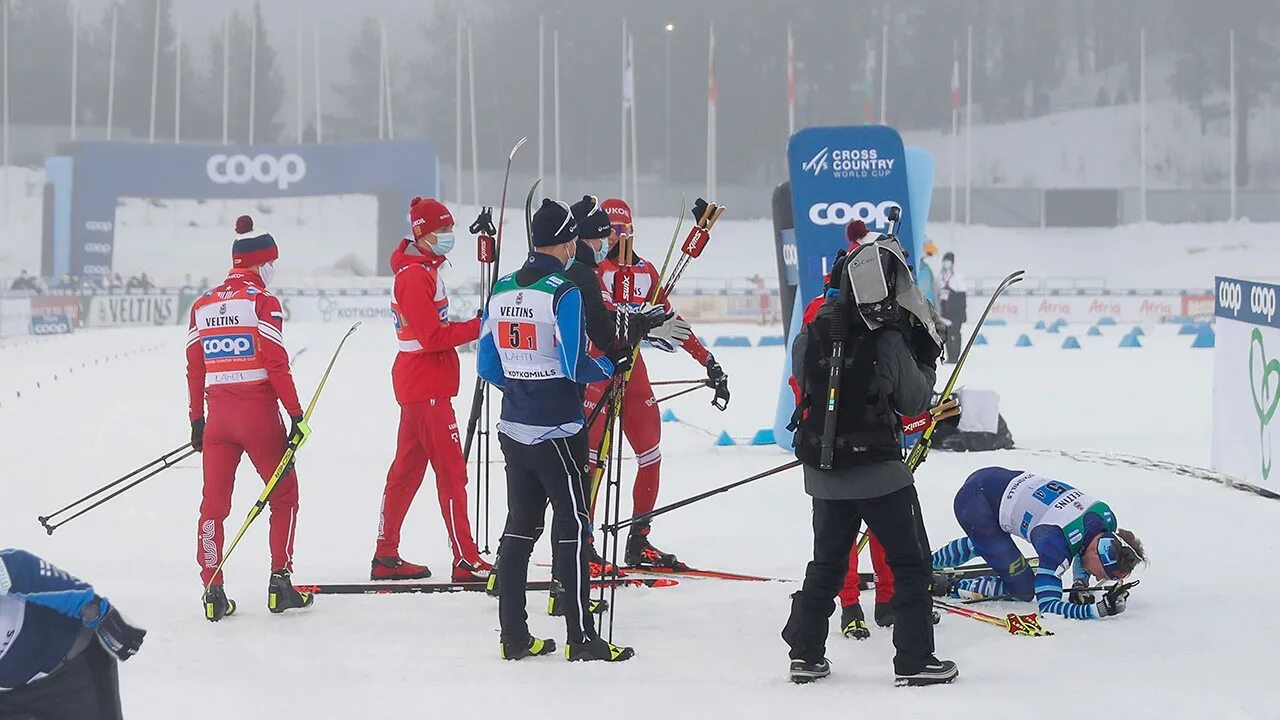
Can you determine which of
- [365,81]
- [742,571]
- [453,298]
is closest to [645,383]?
[742,571]

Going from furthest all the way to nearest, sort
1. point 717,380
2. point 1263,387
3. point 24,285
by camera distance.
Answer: point 24,285 → point 1263,387 → point 717,380

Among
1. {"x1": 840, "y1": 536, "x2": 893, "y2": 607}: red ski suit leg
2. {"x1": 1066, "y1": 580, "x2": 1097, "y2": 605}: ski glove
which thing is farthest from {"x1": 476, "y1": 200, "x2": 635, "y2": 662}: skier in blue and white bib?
{"x1": 1066, "y1": 580, "x2": 1097, "y2": 605}: ski glove

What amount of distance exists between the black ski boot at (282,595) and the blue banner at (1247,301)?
21.4ft

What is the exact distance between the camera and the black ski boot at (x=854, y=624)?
5855mm

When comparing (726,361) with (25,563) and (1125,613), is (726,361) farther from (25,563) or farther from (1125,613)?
(25,563)

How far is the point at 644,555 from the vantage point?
7297mm

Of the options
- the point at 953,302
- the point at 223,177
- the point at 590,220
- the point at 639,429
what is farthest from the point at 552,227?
the point at 223,177

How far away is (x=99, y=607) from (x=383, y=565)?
3.70m

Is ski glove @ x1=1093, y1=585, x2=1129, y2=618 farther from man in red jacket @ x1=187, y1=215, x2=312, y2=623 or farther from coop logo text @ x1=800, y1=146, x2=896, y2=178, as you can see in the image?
coop logo text @ x1=800, y1=146, x2=896, y2=178

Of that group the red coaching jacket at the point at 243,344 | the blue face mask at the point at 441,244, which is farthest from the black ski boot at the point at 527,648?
the blue face mask at the point at 441,244

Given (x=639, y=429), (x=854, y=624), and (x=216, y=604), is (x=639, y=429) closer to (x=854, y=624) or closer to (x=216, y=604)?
(x=854, y=624)

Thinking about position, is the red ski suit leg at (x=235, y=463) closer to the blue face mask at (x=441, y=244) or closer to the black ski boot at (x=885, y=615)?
the blue face mask at (x=441, y=244)

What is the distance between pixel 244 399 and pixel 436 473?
40.5 inches

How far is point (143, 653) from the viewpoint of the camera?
220 inches
